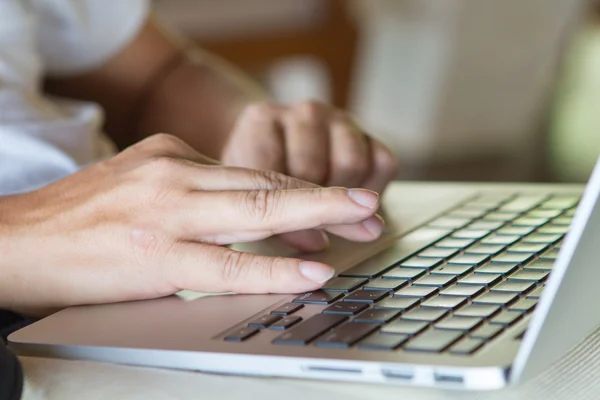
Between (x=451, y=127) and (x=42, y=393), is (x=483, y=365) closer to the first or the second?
(x=42, y=393)

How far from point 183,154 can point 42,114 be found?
26 cm

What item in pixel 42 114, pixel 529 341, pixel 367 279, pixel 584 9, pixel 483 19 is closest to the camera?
pixel 529 341

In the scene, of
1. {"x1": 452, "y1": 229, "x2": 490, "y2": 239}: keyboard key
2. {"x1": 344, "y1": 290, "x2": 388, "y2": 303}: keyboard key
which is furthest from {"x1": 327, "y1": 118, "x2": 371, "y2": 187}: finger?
{"x1": 344, "y1": 290, "x2": 388, "y2": 303}: keyboard key

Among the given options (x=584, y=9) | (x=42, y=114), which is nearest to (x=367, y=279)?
(x=42, y=114)

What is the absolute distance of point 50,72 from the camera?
95 cm

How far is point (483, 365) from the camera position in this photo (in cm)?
36

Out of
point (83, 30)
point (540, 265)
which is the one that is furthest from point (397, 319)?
point (83, 30)

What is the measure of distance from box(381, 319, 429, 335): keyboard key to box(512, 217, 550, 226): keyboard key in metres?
0.21

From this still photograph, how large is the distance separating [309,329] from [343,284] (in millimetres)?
71

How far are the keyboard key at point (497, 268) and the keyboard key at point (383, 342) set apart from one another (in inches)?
4.1

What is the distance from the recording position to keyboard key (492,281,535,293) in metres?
0.45

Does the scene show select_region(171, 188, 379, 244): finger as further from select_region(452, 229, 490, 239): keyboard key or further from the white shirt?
the white shirt

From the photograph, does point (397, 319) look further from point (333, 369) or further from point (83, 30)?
point (83, 30)

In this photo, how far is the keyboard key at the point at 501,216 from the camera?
2.04 feet
